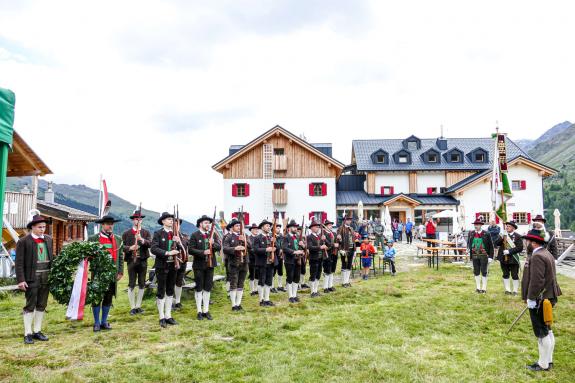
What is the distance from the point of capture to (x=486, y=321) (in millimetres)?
9031

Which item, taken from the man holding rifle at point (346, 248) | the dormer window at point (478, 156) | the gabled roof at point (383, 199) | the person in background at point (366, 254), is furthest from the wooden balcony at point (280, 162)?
the dormer window at point (478, 156)

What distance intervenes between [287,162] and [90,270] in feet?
92.7

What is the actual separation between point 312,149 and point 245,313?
2683 centimetres

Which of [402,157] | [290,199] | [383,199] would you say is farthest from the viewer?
[402,157]

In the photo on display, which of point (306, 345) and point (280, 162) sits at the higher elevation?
point (280, 162)

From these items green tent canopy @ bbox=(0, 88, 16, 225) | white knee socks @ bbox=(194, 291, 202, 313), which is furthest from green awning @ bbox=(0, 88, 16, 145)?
white knee socks @ bbox=(194, 291, 202, 313)

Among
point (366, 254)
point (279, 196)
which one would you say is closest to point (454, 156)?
point (279, 196)

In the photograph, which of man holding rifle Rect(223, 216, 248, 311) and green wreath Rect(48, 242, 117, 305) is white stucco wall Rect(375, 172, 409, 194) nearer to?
man holding rifle Rect(223, 216, 248, 311)

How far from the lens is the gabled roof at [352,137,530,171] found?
4225 cm

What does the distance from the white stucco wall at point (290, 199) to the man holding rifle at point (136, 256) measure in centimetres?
2557

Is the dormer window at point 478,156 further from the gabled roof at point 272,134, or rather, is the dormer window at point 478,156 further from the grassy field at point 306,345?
the grassy field at point 306,345

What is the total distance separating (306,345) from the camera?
7.14 m

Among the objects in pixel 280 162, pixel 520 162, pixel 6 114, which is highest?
pixel 520 162

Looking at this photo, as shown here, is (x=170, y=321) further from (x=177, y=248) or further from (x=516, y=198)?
(x=516, y=198)
